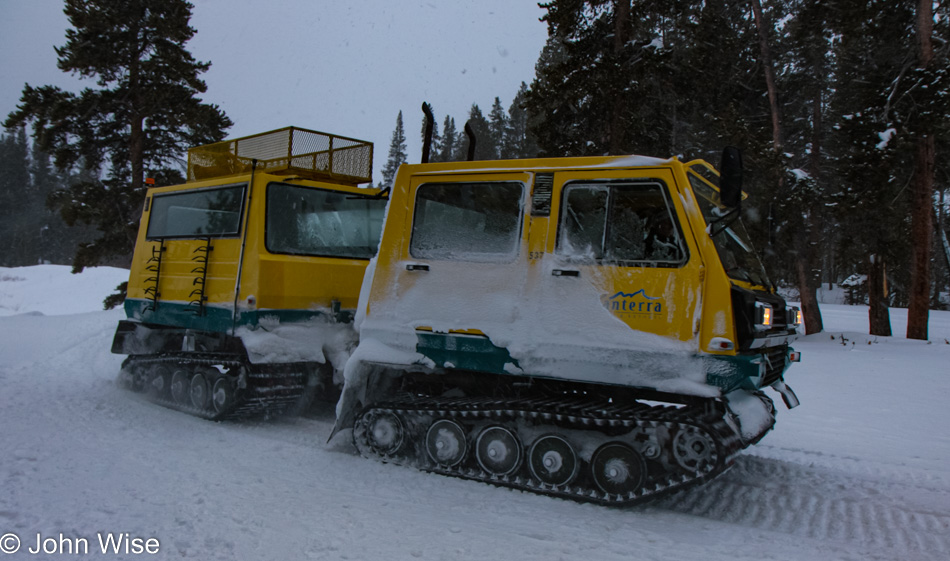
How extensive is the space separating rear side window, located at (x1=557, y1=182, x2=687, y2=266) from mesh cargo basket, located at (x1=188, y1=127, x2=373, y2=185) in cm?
371

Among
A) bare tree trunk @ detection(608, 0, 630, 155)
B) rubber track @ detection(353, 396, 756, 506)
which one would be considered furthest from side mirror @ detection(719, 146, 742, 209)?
bare tree trunk @ detection(608, 0, 630, 155)

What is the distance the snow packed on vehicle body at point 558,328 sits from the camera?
13.2 feet

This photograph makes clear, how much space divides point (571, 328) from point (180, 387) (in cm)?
510

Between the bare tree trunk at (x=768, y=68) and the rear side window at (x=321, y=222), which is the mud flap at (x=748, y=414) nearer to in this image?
the rear side window at (x=321, y=222)

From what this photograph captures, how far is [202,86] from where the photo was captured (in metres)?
17.6

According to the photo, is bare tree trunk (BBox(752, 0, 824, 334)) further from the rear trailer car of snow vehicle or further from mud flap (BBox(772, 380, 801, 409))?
the rear trailer car of snow vehicle

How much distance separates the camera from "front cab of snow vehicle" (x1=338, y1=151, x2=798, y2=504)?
13.2 feet

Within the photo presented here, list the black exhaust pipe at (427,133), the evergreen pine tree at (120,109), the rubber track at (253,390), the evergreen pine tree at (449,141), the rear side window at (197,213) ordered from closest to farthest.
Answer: the black exhaust pipe at (427,133)
the rubber track at (253,390)
the rear side window at (197,213)
the evergreen pine tree at (120,109)
the evergreen pine tree at (449,141)

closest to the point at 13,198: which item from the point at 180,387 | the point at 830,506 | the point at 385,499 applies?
the point at 180,387

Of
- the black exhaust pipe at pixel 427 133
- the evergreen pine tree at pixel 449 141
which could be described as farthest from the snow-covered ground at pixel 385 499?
the evergreen pine tree at pixel 449 141

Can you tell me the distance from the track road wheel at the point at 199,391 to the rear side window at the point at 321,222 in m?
1.77

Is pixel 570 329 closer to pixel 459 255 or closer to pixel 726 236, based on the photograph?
pixel 459 255

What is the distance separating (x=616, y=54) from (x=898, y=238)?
36.3 feet

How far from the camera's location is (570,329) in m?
4.38
